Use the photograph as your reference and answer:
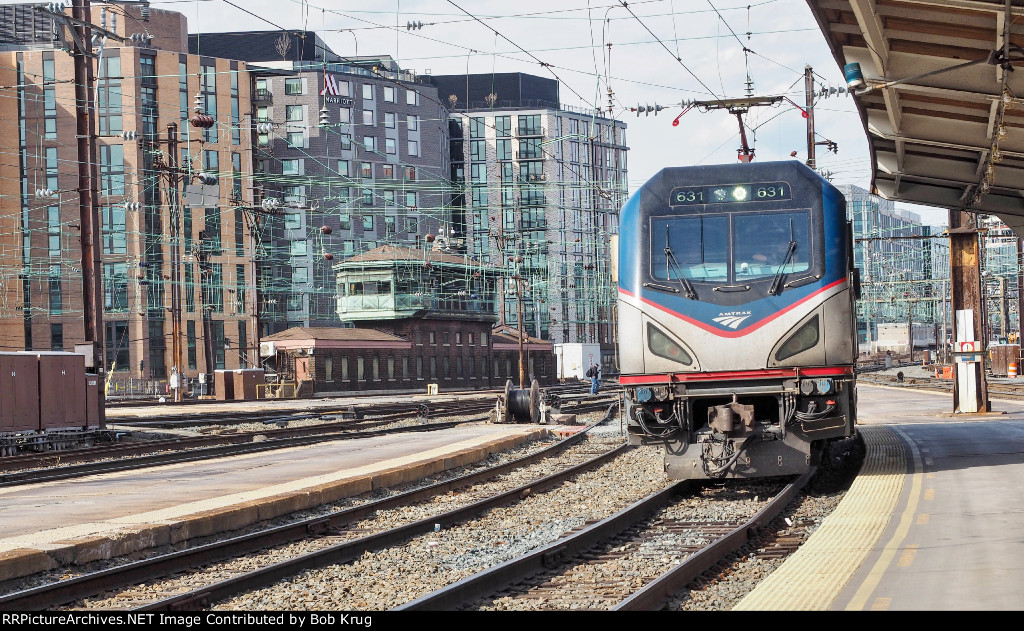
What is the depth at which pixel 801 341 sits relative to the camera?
13367mm

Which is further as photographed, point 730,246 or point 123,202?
point 123,202

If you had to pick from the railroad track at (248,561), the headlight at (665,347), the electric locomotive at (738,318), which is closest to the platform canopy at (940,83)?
the electric locomotive at (738,318)

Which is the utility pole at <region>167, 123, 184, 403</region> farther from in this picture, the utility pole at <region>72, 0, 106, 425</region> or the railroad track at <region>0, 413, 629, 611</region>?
the railroad track at <region>0, 413, 629, 611</region>

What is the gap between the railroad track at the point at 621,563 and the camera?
8156mm

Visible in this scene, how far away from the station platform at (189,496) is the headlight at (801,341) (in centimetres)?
602

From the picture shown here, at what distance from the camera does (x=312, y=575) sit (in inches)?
382

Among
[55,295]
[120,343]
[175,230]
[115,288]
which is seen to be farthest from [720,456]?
[55,295]

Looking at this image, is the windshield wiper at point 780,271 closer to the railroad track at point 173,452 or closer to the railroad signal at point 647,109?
the railroad track at point 173,452

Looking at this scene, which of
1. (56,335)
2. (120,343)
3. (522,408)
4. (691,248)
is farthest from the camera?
(120,343)

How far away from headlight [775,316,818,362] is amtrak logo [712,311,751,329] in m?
0.54

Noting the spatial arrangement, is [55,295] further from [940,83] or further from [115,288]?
[940,83]

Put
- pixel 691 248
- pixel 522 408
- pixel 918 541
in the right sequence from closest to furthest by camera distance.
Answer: pixel 918 541
pixel 691 248
pixel 522 408

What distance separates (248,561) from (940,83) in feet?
30.0

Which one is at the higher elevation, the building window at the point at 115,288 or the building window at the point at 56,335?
the building window at the point at 115,288
